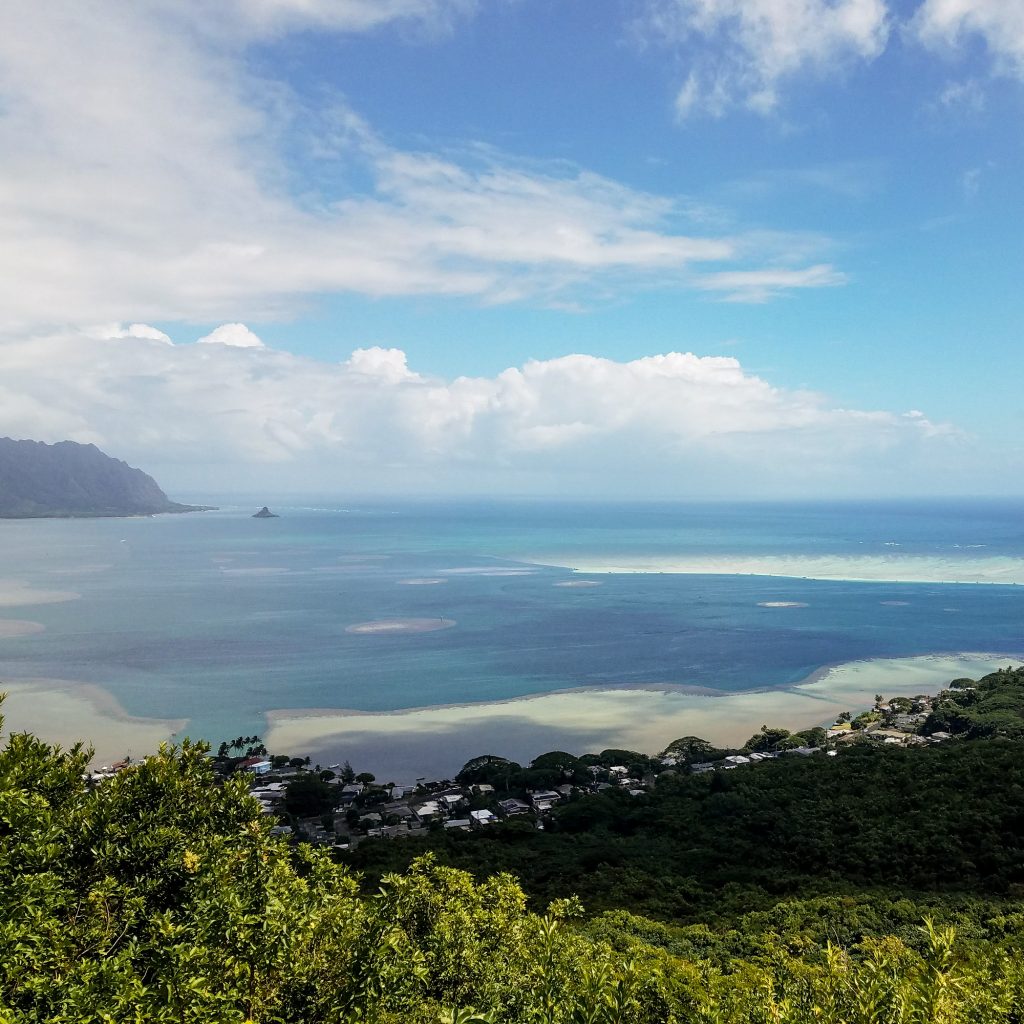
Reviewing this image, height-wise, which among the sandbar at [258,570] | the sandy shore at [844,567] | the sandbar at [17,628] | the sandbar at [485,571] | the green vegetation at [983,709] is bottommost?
the sandbar at [17,628]

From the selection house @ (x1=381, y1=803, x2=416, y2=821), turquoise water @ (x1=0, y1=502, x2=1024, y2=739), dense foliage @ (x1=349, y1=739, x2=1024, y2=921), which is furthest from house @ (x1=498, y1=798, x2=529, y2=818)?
turquoise water @ (x1=0, y1=502, x2=1024, y2=739)

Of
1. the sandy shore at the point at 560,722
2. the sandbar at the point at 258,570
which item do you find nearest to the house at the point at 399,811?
the sandy shore at the point at 560,722

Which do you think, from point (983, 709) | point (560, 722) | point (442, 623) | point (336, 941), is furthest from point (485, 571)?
point (336, 941)

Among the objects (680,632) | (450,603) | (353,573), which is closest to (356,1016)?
(680,632)

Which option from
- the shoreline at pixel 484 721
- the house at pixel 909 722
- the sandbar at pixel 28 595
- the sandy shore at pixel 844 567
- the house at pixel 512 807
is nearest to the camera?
the house at pixel 512 807

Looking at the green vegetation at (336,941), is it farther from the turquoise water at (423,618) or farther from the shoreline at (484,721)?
the turquoise water at (423,618)
